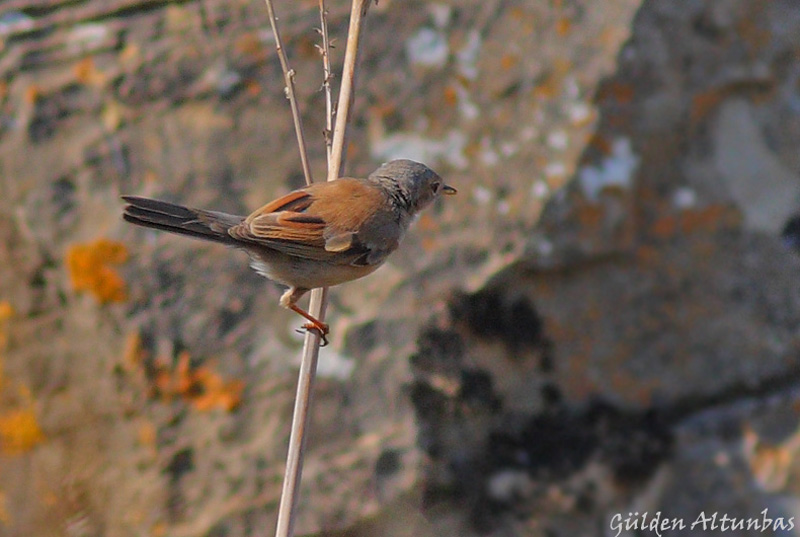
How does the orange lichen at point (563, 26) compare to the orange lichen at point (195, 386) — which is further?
the orange lichen at point (563, 26)

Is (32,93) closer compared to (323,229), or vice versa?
(323,229)

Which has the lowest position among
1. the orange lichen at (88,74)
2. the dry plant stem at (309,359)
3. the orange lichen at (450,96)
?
the dry plant stem at (309,359)

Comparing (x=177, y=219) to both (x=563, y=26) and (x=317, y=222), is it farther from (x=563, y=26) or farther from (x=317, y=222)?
(x=563, y=26)

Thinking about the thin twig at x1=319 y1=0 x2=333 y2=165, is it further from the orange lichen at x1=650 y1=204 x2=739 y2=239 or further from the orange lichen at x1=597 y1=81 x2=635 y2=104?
the orange lichen at x1=650 y1=204 x2=739 y2=239

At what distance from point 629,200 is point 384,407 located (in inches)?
49.4

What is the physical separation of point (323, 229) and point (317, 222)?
4 cm

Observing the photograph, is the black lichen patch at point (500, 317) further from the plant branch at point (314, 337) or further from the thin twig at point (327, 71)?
the thin twig at point (327, 71)

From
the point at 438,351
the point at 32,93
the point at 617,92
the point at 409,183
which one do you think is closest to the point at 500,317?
the point at 438,351

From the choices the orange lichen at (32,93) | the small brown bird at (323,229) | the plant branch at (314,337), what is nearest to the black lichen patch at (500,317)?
the small brown bird at (323,229)

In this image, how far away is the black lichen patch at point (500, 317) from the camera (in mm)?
3508

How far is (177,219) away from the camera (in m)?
2.69

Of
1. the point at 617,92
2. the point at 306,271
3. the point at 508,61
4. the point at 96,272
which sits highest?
the point at 508,61

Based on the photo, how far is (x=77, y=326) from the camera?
342 cm

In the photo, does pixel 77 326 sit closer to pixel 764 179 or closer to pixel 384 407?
pixel 384 407
